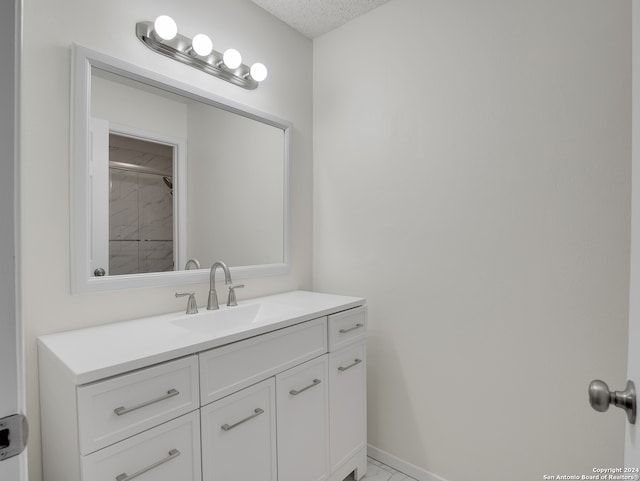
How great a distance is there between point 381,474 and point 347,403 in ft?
1.72

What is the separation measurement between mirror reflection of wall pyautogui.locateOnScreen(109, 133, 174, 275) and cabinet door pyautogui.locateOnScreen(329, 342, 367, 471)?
91cm

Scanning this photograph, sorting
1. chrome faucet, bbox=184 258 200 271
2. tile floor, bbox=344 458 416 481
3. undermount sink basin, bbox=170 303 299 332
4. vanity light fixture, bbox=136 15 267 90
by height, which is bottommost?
tile floor, bbox=344 458 416 481

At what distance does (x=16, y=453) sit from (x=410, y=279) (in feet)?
5.43

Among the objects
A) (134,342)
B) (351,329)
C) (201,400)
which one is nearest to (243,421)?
(201,400)

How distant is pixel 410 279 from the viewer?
6.10 feet

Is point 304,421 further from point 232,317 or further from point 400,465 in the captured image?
point 400,465

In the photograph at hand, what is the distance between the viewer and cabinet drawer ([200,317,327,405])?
1.13 m

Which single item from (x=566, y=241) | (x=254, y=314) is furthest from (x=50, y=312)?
(x=566, y=241)

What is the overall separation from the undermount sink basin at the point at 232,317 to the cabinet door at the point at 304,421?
261 millimetres

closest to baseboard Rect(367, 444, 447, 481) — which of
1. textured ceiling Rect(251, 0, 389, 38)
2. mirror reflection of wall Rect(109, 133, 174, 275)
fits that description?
mirror reflection of wall Rect(109, 133, 174, 275)

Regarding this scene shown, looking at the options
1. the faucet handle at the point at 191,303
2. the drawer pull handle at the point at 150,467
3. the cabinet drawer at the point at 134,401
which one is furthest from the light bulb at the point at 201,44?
the drawer pull handle at the point at 150,467

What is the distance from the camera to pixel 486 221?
1.61 metres

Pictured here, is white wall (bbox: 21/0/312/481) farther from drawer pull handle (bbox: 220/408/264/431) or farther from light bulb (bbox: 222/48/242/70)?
drawer pull handle (bbox: 220/408/264/431)

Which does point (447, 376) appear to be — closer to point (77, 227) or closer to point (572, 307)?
point (572, 307)
